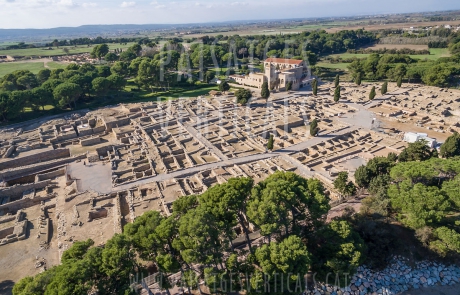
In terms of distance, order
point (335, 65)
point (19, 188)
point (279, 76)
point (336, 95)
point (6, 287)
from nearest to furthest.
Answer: point (6, 287), point (19, 188), point (336, 95), point (279, 76), point (335, 65)

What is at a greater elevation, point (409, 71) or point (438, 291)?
point (409, 71)

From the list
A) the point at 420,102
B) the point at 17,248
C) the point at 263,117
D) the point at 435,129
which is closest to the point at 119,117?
the point at 263,117

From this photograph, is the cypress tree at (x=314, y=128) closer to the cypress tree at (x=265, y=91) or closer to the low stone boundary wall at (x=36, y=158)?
the cypress tree at (x=265, y=91)

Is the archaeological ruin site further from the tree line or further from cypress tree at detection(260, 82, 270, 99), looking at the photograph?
the tree line

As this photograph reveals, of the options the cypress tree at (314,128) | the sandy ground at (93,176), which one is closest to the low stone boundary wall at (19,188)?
the sandy ground at (93,176)

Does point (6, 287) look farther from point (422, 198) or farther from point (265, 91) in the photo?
point (265, 91)

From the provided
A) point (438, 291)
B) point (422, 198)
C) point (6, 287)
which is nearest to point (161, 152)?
point (6, 287)

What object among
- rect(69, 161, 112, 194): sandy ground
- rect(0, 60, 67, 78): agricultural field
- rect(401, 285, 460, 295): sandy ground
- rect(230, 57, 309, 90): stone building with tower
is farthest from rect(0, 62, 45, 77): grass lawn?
rect(401, 285, 460, 295): sandy ground
